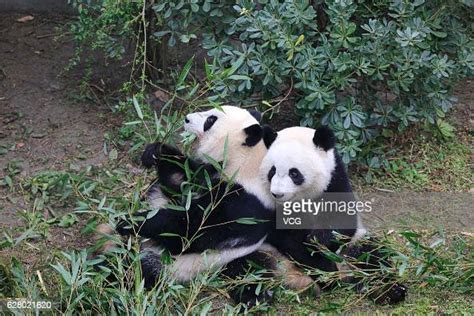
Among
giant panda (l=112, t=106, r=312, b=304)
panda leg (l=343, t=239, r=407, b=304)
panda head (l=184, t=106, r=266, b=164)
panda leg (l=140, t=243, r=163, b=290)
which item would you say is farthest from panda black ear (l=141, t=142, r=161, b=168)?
panda leg (l=343, t=239, r=407, b=304)

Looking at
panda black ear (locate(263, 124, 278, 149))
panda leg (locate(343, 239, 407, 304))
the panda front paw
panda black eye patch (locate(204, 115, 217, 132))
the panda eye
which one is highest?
panda black ear (locate(263, 124, 278, 149))

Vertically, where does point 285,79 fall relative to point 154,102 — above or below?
above

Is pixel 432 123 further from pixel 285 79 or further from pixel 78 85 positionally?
pixel 78 85

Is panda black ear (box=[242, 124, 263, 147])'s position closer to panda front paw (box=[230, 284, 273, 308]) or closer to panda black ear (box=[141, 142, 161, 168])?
panda black ear (box=[141, 142, 161, 168])

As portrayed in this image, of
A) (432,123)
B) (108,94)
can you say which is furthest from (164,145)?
(432,123)

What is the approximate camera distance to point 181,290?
4.74 m

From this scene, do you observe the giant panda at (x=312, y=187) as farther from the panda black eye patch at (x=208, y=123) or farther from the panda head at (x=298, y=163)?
the panda black eye patch at (x=208, y=123)

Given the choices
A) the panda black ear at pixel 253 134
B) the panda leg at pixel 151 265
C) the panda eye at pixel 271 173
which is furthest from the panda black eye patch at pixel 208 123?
the panda leg at pixel 151 265

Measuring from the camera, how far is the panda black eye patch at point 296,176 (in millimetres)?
4809

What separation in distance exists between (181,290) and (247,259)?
41 centimetres

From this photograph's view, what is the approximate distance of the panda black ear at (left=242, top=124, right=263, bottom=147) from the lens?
494 centimetres

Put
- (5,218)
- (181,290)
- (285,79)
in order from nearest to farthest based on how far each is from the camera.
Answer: (181,290)
(5,218)
(285,79)

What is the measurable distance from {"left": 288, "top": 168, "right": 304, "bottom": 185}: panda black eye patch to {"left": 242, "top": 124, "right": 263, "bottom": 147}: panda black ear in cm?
30

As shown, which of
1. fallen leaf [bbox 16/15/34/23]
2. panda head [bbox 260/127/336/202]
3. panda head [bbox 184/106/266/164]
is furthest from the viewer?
fallen leaf [bbox 16/15/34/23]
